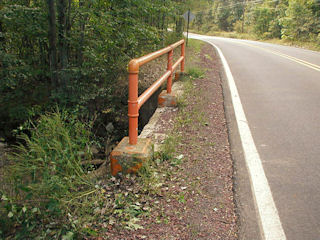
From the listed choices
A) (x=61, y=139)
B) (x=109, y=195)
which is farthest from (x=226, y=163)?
(x=61, y=139)

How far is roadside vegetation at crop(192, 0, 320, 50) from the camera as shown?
26798 mm

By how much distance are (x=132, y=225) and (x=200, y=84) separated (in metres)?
5.32

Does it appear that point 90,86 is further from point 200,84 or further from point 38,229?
point 38,229

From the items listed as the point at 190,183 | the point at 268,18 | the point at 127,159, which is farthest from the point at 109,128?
the point at 268,18

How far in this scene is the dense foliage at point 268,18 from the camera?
27078 mm

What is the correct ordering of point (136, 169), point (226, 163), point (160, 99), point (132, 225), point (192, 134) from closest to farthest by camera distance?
point (132, 225)
point (136, 169)
point (226, 163)
point (192, 134)
point (160, 99)

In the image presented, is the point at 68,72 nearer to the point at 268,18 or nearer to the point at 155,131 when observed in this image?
the point at 155,131

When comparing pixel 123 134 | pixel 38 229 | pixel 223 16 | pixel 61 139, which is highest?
pixel 223 16

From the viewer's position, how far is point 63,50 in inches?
268

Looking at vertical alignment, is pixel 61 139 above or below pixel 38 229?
above

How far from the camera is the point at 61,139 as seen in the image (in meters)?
3.61

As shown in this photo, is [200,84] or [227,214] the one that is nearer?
[227,214]

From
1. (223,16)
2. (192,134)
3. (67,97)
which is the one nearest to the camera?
(192,134)

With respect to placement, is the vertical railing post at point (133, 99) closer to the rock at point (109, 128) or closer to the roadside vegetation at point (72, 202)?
the roadside vegetation at point (72, 202)
